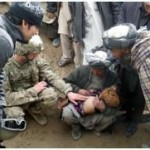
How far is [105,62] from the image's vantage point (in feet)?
17.8

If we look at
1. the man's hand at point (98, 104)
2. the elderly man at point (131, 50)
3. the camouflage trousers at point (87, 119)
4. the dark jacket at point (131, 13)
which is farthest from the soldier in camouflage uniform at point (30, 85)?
the dark jacket at point (131, 13)

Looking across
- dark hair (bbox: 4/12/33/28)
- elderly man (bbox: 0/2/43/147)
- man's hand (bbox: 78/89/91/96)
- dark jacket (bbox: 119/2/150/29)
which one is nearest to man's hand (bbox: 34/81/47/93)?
man's hand (bbox: 78/89/91/96)

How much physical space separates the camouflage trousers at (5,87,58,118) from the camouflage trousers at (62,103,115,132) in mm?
279

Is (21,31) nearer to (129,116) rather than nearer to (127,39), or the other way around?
(127,39)

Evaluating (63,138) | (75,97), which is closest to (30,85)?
(75,97)

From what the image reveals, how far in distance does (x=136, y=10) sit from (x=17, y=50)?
1515 millimetres

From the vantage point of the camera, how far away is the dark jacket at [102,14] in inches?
242

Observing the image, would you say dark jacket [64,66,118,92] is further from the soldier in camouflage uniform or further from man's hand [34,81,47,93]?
man's hand [34,81,47,93]

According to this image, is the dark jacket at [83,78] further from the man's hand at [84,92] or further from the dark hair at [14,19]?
the dark hair at [14,19]

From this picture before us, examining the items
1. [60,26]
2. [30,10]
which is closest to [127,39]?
[30,10]

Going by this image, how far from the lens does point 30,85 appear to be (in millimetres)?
6023

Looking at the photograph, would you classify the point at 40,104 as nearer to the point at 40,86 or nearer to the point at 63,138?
the point at 40,86

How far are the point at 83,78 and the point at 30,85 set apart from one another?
2.36ft

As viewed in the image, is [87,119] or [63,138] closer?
[87,119]
